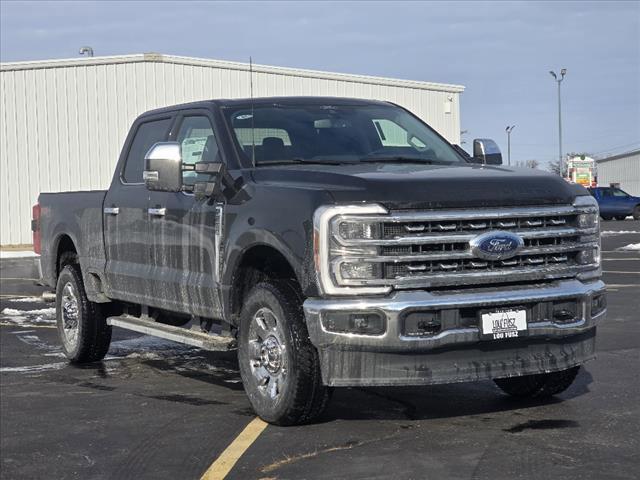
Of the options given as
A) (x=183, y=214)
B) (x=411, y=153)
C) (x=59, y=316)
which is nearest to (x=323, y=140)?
(x=411, y=153)

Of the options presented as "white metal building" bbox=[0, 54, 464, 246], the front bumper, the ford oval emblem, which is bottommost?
the front bumper

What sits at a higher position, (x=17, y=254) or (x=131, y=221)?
(x=131, y=221)

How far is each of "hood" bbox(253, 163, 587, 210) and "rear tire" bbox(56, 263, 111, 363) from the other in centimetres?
320

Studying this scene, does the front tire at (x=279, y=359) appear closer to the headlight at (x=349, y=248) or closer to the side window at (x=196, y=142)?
the headlight at (x=349, y=248)

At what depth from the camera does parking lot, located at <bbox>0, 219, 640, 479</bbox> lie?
5504 mm

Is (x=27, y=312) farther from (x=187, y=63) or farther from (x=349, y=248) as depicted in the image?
(x=187, y=63)

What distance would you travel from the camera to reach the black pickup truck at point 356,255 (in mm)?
5910

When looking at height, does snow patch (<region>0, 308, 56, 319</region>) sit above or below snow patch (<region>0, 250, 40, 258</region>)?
above

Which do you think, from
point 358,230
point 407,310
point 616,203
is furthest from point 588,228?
point 616,203

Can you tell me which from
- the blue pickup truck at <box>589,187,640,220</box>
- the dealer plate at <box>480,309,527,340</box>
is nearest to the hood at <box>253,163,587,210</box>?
the dealer plate at <box>480,309,527,340</box>

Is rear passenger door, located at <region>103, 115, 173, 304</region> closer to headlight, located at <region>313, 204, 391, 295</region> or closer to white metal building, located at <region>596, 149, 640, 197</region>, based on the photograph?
headlight, located at <region>313, 204, 391, 295</region>

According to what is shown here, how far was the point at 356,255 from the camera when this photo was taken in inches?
232

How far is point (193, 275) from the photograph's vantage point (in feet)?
24.6

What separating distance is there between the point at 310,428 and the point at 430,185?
1.61m
